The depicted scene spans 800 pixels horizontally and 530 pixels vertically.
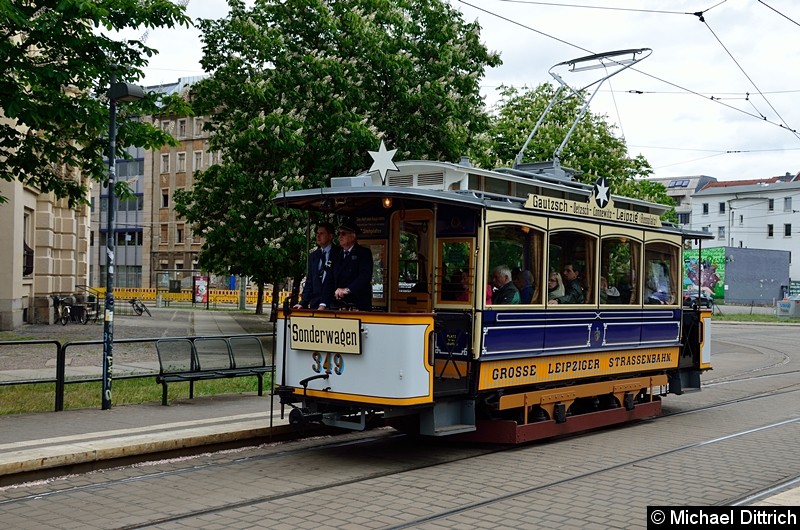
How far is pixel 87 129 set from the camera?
16.4 m

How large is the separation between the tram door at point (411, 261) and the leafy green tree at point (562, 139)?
20.6 meters

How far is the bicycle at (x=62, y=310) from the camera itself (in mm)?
31234

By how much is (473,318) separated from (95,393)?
6749 mm

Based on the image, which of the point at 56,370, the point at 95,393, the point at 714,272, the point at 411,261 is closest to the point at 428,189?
the point at 411,261

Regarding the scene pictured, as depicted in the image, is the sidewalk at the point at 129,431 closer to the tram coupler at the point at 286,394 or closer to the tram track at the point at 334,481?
the tram track at the point at 334,481

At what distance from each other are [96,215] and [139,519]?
3155 inches

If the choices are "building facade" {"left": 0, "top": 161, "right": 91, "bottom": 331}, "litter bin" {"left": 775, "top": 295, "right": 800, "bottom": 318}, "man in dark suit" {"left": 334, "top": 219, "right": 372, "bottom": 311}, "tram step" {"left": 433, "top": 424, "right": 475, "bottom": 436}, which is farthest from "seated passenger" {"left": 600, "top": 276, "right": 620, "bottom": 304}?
"litter bin" {"left": 775, "top": 295, "right": 800, "bottom": 318}

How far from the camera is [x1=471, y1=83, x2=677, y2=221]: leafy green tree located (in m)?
33.0

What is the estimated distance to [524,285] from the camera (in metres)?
11.2

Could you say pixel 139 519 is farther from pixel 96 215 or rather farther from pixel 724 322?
pixel 96 215

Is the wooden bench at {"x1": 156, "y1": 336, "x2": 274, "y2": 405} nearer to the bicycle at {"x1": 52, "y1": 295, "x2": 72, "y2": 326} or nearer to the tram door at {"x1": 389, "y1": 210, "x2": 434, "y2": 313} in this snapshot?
the tram door at {"x1": 389, "y1": 210, "x2": 434, "y2": 313}

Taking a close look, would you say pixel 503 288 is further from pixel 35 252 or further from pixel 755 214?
pixel 755 214

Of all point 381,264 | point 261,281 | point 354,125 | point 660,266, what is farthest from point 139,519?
point 261,281

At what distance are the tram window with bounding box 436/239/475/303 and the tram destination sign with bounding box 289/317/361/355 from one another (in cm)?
153
